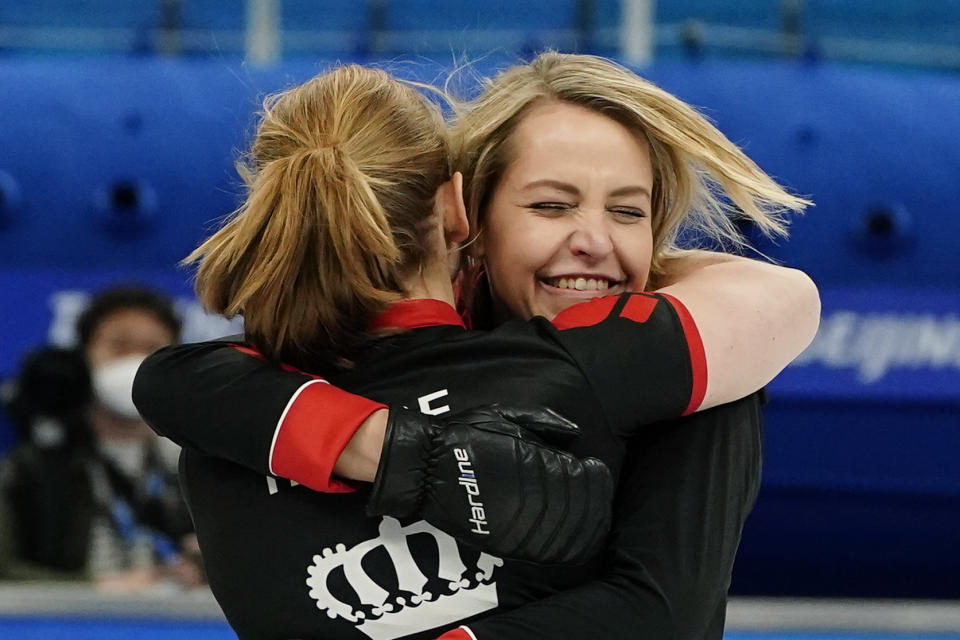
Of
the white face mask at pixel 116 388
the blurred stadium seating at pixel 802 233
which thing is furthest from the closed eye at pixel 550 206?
the white face mask at pixel 116 388

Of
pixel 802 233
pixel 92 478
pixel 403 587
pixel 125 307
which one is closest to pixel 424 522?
pixel 403 587

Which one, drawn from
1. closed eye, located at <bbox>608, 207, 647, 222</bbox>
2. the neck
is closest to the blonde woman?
the neck

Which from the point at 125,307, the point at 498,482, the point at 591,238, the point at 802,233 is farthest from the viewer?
the point at 802,233

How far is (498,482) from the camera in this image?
2.83 feet

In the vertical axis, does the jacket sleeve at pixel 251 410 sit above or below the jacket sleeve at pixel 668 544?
above

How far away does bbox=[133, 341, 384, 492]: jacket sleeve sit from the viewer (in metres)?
0.92

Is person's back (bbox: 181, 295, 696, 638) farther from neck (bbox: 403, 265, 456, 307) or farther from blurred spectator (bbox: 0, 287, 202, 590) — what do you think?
blurred spectator (bbox: 0, 287, 202, 590)

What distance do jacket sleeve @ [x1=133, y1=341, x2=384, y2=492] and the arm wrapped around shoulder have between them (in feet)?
0.17

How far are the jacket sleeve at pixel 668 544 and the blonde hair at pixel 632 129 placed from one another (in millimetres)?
242

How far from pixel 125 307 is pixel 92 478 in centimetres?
43

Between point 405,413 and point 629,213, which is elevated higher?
point 629,213

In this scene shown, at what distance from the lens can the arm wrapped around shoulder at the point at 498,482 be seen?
863 mm

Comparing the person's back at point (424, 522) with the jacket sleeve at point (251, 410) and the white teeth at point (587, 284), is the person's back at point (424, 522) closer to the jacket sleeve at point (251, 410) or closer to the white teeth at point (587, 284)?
the jacket sleeve at point (251, 410)

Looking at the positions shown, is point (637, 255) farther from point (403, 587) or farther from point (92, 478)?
point (92, 478)
